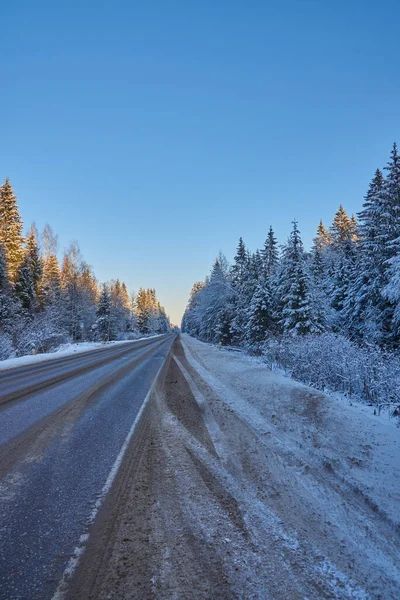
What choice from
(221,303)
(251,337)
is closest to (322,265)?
(221,303)

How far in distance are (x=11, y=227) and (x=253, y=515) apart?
39.2m

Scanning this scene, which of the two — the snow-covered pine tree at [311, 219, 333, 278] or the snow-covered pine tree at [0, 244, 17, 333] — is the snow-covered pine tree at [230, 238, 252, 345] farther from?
the snow-covered pine tree at [0, 244, 17, 333]

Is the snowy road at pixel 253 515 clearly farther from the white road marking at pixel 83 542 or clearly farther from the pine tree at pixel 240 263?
the pine tree at pixel 240 263

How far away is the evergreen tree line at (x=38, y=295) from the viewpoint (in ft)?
77.2

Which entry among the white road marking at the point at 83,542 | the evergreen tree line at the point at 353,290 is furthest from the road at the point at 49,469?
the evergreen tree line at the point at 353,290

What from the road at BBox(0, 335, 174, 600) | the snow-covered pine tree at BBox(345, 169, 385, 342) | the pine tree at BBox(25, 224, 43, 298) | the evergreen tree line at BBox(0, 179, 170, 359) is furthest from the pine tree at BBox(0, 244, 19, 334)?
the snow-covered pine tree at BBox(345, 169, 385, 342)

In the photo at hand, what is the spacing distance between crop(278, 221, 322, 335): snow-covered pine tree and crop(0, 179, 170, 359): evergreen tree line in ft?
60.2

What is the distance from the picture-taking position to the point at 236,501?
2799mm

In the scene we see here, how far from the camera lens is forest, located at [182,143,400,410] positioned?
800 centimetres

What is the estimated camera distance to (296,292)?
21.0 m

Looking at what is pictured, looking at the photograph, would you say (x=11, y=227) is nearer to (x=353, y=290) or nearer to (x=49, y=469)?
(x=353, y=290)

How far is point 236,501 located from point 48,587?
1628 mm

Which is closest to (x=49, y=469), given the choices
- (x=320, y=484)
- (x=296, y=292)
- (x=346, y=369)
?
(x=320, y=484)

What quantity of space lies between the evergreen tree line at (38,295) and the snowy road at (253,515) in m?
17.0
